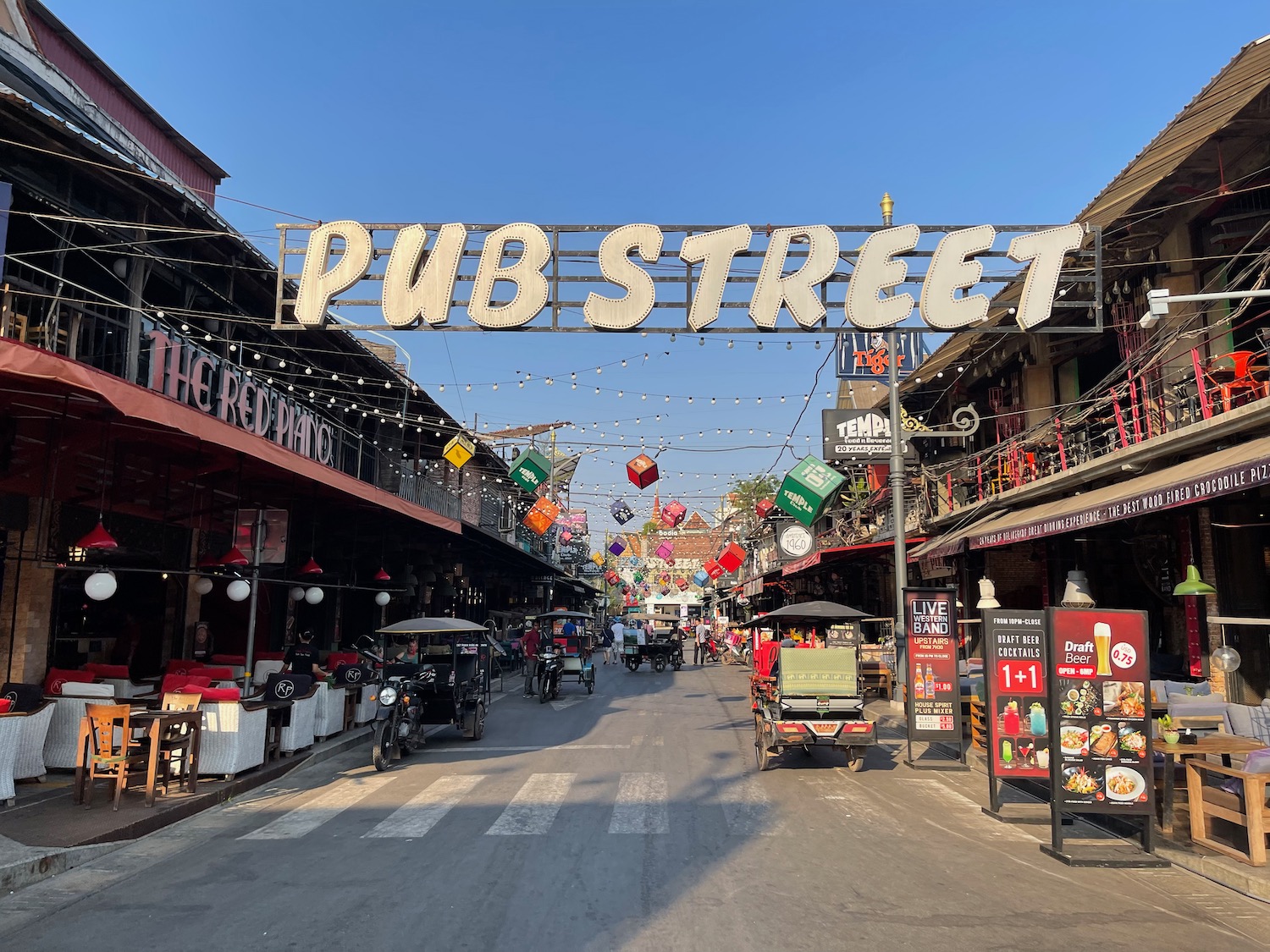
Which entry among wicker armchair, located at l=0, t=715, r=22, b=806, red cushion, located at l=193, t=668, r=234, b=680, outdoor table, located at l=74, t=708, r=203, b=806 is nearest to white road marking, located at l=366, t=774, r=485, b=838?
outdoor table, located at l=74, t=708, r=203, b=806

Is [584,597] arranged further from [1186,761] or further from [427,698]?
[1186,761]

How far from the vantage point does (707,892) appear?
6543mm

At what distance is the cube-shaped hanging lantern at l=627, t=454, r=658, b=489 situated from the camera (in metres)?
28.2

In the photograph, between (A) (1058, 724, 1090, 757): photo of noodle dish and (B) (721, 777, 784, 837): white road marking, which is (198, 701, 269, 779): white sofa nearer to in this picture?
(B) (721, 777, 784, 837): white road marking

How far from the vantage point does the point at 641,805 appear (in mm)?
9680

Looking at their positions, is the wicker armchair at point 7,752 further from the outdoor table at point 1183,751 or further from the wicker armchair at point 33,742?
the outdoor table at point 1183,751

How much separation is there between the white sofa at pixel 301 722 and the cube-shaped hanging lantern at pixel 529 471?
12517 millimetres

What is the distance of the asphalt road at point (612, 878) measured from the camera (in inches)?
225

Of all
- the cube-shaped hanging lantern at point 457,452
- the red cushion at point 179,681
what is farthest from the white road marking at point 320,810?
the cube-shaped hanging lantern at point 457,452

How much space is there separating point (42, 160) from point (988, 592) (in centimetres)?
1684

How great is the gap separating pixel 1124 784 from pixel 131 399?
34.2 feet

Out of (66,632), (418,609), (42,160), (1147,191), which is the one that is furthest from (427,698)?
(418,609)

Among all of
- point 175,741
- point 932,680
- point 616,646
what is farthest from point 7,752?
point 616,646

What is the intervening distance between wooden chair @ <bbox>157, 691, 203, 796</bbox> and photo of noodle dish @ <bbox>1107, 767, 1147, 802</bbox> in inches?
379
